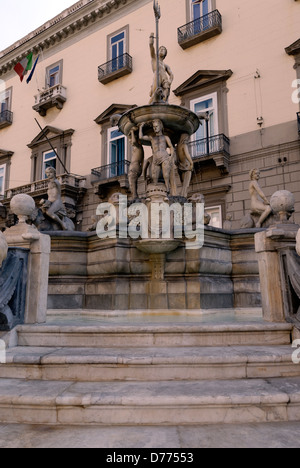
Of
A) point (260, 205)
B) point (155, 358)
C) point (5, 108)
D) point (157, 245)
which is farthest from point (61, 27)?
point (155, 358)

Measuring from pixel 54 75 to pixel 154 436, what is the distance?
2384 cm

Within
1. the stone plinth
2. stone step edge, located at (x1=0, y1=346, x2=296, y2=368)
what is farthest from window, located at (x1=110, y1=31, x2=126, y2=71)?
stone step edge, located at (x1=0, y1=346, x2=296, y2=368)

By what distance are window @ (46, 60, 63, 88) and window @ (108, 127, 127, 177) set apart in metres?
6.15

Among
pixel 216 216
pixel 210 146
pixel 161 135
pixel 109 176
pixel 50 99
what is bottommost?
pixel 161 135

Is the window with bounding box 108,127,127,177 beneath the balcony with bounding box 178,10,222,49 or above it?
beneath

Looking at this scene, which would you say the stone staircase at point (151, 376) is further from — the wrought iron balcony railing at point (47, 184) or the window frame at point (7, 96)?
the window frame at point (7, 96)

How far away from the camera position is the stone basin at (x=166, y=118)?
22.9 ft

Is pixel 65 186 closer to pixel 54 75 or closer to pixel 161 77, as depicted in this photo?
pixel 54 75

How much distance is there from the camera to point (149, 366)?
301 centimetres

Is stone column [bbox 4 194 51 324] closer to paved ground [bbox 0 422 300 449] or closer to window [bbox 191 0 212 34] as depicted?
paved ground [bbox 0 422 300 449]

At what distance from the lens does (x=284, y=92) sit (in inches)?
547

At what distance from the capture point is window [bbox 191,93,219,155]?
15079 mm

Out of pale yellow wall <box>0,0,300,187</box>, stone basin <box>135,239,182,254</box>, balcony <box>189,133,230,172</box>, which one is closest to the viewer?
stone basin <box>135,239,182,254</box>

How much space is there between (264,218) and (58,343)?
16.9 ft
